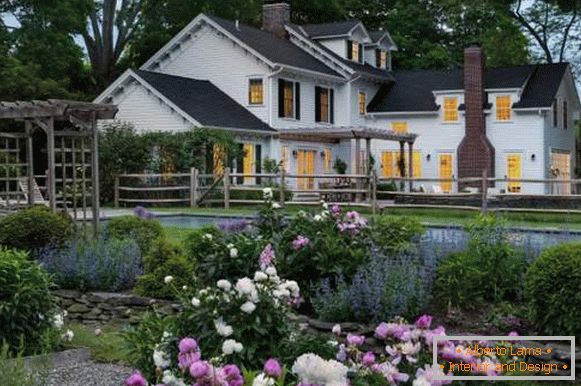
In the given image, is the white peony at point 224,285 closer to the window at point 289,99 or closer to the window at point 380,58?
the window at point 289,99

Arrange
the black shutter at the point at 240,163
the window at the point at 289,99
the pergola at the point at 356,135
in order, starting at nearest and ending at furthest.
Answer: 1. the black shutter at the point at 240,163
2. the pergola at the point at 356,135
3. the window at the point at 289,99

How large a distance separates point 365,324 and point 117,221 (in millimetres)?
5368

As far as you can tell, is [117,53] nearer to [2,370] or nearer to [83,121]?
[83,121]

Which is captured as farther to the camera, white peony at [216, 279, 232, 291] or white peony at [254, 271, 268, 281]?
white peony at [254, 271, 268, 281]

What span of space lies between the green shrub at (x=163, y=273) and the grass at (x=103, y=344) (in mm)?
592

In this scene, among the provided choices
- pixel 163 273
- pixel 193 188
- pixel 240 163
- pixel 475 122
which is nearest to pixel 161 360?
pixel 163 273

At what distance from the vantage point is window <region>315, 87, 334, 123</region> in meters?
37.8

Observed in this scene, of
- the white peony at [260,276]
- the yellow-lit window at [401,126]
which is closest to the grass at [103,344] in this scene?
the white peony at [260,276]

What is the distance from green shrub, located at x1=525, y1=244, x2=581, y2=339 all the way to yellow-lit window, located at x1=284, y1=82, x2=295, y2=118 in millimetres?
28541

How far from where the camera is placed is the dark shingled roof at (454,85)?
38.2 m

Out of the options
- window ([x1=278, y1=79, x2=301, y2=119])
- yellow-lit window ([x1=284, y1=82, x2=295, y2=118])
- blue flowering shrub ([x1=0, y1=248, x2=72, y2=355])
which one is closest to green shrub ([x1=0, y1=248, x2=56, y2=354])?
blue flowering shrub ([x1=0, y1=248, x2=72, y2=355])

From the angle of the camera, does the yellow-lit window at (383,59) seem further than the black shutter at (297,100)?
Yes

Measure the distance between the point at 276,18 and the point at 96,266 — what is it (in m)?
31.3

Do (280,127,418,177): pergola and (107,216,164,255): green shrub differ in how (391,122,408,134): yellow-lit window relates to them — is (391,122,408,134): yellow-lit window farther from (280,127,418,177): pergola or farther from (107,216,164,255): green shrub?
(107,216,164,255): green shrub
